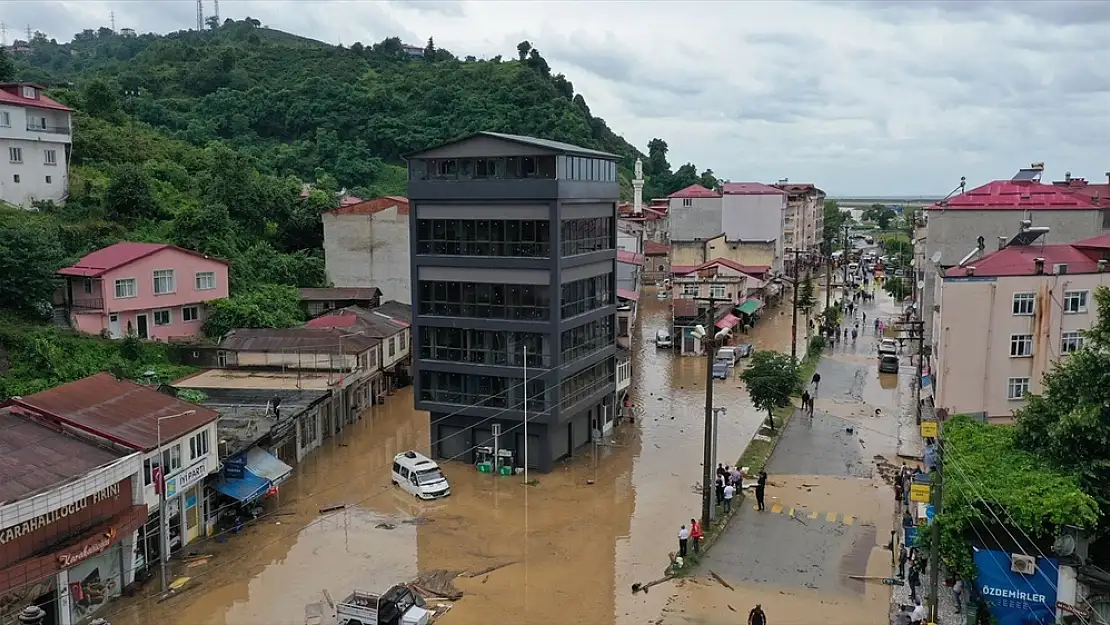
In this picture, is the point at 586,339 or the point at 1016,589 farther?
the point at 586,339

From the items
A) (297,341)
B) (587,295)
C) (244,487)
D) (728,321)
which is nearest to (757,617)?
(244,487)

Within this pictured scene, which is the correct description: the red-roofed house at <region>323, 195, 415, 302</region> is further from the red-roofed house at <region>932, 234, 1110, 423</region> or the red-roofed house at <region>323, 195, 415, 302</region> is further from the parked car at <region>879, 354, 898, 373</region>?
the red-roofed house at <region>932, 234, 1110, 423</region>

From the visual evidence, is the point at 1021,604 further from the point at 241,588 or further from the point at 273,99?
the point at 273,99

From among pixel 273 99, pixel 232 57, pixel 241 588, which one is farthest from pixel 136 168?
pixel 232 57

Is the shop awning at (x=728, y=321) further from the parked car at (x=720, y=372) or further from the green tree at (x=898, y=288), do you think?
the green tree at (x=898, y=288)

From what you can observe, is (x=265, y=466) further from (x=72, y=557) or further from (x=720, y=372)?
(x=720, y=372)

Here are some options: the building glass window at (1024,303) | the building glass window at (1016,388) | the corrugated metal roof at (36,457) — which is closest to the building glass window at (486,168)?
the corrugated metal roof at (36,457)
